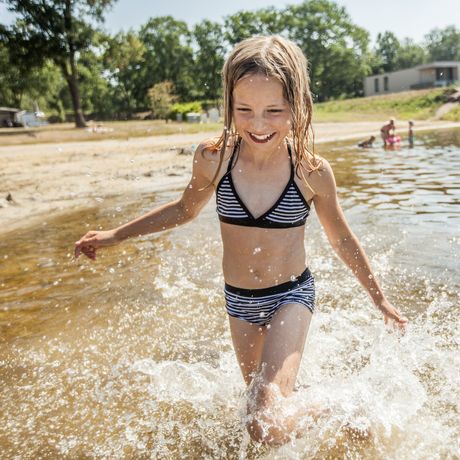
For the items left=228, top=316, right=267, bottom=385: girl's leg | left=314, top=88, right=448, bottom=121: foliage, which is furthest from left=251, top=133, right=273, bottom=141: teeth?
left=314, top=88, right=448, bottom=121: foliage

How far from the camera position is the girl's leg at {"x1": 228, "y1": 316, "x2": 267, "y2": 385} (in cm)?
287

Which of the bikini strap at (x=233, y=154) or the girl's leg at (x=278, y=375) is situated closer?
the girl's leg at (x=278, y=375)

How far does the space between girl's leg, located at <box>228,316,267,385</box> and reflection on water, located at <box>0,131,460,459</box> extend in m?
0.26

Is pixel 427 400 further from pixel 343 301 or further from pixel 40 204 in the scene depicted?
pixel 40 204

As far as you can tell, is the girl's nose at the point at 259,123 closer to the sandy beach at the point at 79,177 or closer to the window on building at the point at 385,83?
the sandy beach at the point at 79,177

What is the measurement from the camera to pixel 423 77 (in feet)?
208

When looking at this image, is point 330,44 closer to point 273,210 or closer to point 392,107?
point 392,107

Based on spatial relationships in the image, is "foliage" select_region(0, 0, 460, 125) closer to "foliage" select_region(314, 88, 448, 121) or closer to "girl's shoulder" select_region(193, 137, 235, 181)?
"foliage" select_region(314, 88, 448, 121)

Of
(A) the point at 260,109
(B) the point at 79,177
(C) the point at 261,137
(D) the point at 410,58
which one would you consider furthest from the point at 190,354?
(D) the point at 410,58

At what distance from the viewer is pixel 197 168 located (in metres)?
2.99

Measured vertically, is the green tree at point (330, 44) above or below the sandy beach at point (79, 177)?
above

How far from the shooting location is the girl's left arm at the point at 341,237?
275 centimetres

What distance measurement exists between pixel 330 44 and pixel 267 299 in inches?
3041

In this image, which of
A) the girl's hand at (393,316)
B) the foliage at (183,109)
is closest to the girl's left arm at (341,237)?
the girl's hand at (393,316)
